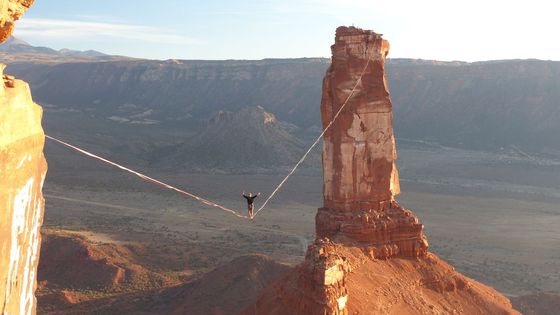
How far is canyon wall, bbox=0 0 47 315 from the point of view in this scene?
125 inches

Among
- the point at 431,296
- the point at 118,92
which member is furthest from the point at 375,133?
the point at 118,92

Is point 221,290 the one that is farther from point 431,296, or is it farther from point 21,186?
point 21,186

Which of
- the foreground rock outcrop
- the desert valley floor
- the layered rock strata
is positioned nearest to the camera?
the foreground rock outcrop

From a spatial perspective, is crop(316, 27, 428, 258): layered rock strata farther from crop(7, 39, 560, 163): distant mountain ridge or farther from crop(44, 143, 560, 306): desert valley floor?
crop(7, 39, 560, 163): distant mountain ridge

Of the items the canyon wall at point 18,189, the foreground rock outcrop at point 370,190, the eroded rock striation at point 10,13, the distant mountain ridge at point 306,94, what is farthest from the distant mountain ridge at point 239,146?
the canyon wall at point 18,189

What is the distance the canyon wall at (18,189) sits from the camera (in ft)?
10.4

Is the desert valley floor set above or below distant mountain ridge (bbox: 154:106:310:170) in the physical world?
below

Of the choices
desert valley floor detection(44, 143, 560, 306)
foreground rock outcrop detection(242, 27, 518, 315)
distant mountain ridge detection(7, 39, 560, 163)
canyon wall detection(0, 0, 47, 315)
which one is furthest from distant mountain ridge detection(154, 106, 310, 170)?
canyon wall detection(0, 0, 47, 315)

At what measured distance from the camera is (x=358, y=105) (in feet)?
54.1

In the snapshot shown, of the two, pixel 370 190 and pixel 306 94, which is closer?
pixel 370 190

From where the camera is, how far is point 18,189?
A: 10.8 ft

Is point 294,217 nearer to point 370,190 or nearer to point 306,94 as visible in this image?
point 370,190

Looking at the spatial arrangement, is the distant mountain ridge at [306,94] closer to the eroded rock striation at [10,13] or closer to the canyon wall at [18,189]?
the eroded rock striation at [10,13]

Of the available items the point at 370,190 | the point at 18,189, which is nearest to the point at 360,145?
the point at 370,190
